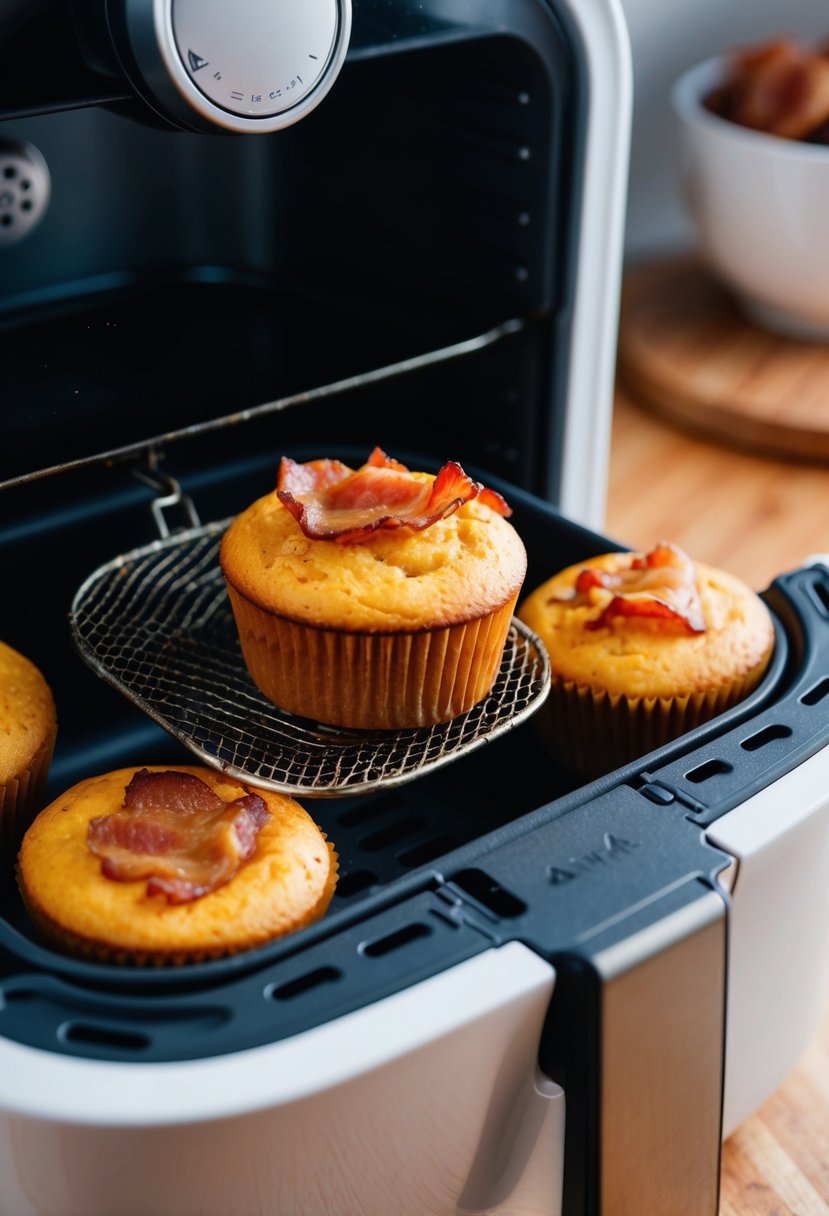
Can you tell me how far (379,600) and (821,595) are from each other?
10.1 inches

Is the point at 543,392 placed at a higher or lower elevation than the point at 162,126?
lower

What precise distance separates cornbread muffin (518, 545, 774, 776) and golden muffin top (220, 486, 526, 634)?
7 centimetres

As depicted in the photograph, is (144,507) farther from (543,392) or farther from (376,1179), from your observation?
(376,1179)

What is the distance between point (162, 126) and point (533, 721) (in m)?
0.38

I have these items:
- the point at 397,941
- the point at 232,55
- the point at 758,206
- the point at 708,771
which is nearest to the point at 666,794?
the point at 708,771

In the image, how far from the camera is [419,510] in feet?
2.26

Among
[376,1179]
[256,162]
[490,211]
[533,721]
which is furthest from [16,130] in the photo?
[376,1179]

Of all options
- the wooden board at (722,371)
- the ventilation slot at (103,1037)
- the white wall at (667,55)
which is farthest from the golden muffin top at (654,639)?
the white wall at (667,55)

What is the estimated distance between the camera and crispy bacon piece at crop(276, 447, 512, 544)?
0.68m

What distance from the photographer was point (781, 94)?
129 centimetres

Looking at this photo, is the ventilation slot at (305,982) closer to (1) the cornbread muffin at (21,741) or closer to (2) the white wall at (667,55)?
(1) the cornbread muffin at (21,741)

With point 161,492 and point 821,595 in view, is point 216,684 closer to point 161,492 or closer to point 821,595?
point 161,492

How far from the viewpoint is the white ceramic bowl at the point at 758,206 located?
1.26m

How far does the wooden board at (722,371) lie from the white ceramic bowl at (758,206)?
0.05m
